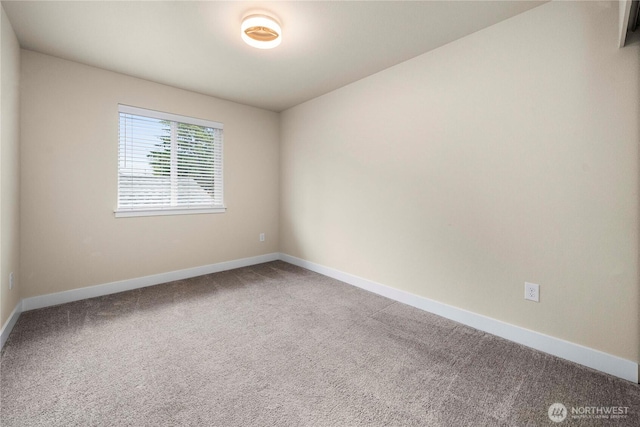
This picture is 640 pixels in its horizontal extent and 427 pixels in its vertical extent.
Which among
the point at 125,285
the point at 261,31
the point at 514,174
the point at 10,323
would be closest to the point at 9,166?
the point at 10,323

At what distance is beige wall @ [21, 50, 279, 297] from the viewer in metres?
2.63

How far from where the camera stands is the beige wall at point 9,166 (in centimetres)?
204

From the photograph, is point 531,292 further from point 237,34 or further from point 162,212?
point 162,212

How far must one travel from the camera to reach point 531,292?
206 cm

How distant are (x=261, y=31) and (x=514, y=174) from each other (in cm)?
227

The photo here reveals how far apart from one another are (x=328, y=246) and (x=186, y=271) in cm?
193

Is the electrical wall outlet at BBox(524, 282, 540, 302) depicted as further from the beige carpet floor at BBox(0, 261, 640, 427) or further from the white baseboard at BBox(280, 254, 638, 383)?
the beige carpet floor at BBox(0, 261, 640, 427)

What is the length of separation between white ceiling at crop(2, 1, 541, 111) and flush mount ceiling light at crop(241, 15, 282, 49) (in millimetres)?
65

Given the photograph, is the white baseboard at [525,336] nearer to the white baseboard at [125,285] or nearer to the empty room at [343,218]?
the empty room at [343,218]

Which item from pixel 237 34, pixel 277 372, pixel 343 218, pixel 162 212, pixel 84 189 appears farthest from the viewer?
pixel 343 218

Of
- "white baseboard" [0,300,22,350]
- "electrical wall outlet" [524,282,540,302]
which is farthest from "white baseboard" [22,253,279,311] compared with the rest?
"electrical wall outlet" [524,282,540,302]

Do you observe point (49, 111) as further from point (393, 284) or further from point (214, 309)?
point (393, 284)

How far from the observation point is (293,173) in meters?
4.32

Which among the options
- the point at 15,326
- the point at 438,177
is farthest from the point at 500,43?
the point at 15,326
